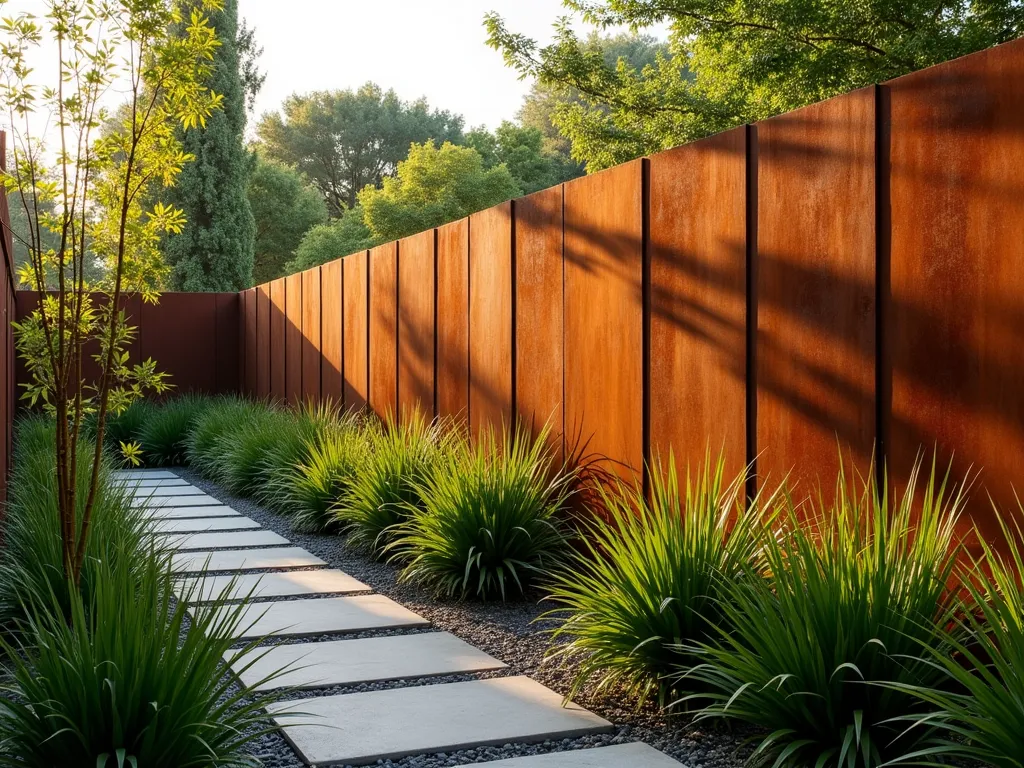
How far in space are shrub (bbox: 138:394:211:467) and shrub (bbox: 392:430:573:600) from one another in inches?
285

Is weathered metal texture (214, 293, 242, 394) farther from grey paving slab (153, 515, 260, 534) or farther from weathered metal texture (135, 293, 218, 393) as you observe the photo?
grey paving slab (153, 515, 260, 534)

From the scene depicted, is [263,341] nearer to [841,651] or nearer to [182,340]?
[182,340]

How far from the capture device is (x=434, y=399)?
7.02 metres

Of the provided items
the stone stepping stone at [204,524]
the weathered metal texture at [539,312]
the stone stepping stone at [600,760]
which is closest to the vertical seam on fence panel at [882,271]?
the stone stepping stone at [600,760]

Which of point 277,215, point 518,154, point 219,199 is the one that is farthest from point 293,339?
point 277,215

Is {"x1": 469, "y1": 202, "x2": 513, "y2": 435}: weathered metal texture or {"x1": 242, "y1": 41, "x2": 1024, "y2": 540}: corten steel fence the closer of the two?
{"x1": 242, "y1": 41, "x2": 1024, "y2": 540}: corten steel fence

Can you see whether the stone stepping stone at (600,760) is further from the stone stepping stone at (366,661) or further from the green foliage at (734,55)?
the green foliage at (734,55)

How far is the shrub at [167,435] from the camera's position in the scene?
11.6 meters

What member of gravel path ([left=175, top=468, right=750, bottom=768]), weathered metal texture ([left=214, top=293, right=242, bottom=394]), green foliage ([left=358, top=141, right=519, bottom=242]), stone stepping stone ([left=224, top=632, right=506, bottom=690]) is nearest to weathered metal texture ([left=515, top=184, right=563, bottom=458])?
gravel path ([left=175, top=468, right=750, bottom=768])

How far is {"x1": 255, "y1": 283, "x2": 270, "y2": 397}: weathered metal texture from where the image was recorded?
1256cm

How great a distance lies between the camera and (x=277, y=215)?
30.9 metres

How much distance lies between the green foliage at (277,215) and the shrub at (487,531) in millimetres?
26928

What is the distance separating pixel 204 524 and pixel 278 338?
5.22m

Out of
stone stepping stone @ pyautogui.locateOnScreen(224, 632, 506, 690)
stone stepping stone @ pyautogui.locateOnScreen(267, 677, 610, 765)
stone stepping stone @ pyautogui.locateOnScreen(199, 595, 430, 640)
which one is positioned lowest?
stone stepping stone @ pyautogui.locateOnScreen(199, 595, 430, 640)
